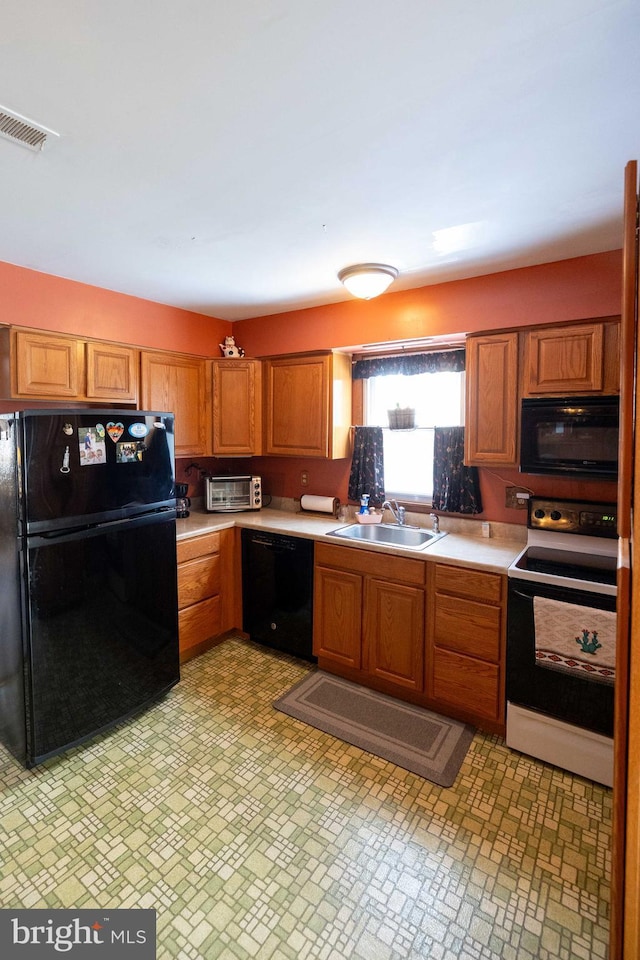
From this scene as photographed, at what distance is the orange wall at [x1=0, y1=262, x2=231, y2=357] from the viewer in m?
2.47

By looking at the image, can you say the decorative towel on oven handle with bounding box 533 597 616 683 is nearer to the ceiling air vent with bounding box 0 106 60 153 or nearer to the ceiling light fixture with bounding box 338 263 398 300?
the ceiling light fixture with bounding box 338 263 398 300

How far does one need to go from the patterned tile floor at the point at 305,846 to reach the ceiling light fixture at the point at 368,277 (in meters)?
2.48

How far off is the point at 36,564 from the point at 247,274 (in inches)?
75.8

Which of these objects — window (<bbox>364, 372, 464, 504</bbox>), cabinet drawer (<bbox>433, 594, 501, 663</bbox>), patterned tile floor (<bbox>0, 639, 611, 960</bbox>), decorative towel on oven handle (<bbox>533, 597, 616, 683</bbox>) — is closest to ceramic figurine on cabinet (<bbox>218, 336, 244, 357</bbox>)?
window (<bbox>364, 372, 464, 504</bbox>)

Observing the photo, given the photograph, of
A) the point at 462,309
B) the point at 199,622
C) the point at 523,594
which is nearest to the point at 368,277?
the point at 462,309

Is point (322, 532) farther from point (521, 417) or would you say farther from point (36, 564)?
point (36, 564)

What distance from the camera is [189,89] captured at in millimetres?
1214

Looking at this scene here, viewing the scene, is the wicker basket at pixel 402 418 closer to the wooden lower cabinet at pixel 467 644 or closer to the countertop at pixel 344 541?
the countertop at pixel 344 541

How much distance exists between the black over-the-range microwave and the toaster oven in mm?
2070

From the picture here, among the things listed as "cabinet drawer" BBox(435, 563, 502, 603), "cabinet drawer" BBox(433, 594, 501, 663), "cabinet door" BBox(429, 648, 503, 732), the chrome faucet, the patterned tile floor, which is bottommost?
the patterned tile floor

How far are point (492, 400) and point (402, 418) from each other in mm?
631

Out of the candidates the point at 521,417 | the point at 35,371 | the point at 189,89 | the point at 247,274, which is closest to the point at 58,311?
the point at 35,371

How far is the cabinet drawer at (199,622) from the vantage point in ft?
9.65

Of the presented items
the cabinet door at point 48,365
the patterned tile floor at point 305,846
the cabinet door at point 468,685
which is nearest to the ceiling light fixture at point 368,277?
the cabinet door at point 48,365
